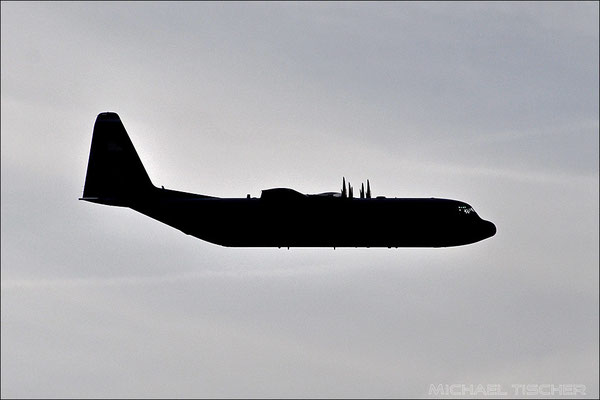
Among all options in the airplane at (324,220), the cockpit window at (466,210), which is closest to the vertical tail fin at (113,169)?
the airplane at (324,220)

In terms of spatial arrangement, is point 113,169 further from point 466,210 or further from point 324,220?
point 466,210

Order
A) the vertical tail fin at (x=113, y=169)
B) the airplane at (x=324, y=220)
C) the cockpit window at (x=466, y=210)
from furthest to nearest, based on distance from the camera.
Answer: the vertical tail fin at (x=113, y=169)
the cockpit window at (x=466, y=210)
the airplane at (x=324, y=220)

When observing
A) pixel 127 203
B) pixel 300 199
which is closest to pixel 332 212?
pixel 300 199

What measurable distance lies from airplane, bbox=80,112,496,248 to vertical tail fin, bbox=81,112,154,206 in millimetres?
1008

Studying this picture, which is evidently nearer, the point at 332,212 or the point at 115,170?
the point at 332,212

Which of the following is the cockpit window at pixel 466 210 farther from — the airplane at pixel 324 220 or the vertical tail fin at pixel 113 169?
the vertical tail fin at pixel 113 169

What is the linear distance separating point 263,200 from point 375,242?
727 cm

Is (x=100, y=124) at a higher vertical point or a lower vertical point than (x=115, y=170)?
higher

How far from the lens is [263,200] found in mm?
47375

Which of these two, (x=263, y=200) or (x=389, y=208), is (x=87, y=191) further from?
(x=389, y=208)

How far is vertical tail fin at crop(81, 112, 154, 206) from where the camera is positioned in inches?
2016

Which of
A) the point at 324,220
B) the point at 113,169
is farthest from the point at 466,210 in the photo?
the point at 113,169

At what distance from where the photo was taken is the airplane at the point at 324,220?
4725cm

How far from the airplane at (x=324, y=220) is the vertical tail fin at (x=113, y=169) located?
1.01 m
